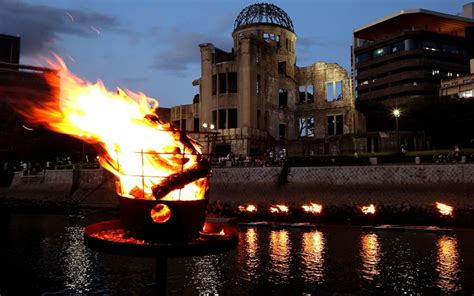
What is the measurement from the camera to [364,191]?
111ft

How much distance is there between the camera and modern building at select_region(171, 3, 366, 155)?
57875mm

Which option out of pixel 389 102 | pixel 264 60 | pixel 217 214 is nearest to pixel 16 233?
pixel 217 214

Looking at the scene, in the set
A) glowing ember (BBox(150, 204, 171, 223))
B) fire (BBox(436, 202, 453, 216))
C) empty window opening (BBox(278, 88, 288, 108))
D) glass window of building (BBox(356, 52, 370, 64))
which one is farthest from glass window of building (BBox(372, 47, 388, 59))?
glowing ember (BBox(150, 204, 171, 223))

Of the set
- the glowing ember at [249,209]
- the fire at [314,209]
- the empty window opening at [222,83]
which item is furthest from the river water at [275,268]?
the empty window opening at [222,83]

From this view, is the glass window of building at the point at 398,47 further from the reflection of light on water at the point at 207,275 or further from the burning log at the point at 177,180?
the burning log at the point at 177,180

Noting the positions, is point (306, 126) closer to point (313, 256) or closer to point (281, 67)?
point (281, 67)

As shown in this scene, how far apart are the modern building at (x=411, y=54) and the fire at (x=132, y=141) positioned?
9396cm

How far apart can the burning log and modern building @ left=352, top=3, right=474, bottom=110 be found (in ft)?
309

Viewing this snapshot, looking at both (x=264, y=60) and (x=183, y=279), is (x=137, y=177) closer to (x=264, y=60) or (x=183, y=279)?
(x=183, y=279)

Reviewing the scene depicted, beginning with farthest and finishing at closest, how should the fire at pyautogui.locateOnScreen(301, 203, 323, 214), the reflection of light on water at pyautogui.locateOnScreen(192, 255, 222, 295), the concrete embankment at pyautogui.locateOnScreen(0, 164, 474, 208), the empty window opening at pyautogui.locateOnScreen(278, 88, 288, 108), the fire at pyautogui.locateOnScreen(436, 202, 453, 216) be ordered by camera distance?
the empty window opening at pyautogui.locateOnScreen(278, 88, 288, 108) < the concrete embankment at pyautogui.locateOnScreen(0, 164, 474, 208) < the fire at pyautogui.locateOnScreen(301, 203, 323, 214) < the fire at pyautogui.locateOnScreen(436, 202, 453, 216) < the reflection of light on water at pyautogui.locateOnScreen(192, 255, 222, 295)

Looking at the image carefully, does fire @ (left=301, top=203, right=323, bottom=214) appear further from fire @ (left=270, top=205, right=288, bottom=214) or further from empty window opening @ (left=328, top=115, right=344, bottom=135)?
empty window opening @ (left=328, top=115, right=344, bottom=135)

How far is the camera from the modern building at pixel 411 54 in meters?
101

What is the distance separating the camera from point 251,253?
1784 centimetres

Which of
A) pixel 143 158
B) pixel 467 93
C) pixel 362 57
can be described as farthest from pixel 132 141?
pixel 362 57
